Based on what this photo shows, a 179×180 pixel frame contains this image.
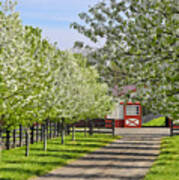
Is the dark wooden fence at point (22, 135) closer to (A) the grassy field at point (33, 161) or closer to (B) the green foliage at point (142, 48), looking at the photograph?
(A) the grassy field at point (33, 161)

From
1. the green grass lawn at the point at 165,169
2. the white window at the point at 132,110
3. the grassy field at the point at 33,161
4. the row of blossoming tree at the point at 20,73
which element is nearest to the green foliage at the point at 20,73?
the row of blossoming tree at the point at 20,73

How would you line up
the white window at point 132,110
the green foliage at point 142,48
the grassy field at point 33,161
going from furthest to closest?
the white window at point 132,110 < the grassy field at point 33,161 < the green foliage at point 142,48

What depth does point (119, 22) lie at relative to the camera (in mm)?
9875

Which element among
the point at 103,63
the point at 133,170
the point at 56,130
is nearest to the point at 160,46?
the point at 103,63

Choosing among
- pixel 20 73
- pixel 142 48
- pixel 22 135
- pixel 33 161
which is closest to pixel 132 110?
pixel 22 135

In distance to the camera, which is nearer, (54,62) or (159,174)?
(159,174)

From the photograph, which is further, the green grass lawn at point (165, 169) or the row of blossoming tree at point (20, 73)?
the green grass lawn at point (165, 169)

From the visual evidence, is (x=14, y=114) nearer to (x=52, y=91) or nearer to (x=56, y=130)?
(x=52, y=91)

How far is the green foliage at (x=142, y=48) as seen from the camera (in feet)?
29.5

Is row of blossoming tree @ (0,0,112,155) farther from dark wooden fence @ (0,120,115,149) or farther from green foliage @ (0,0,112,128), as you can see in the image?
dark wooden fence @ (0,120,115,149)

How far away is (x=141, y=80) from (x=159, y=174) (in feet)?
18.8

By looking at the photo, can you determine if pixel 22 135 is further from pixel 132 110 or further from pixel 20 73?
pixel 132 110

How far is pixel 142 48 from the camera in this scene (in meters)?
9.55

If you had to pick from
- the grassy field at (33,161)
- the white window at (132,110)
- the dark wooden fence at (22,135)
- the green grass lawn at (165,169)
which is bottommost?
the green grass lawn at (165,169)
